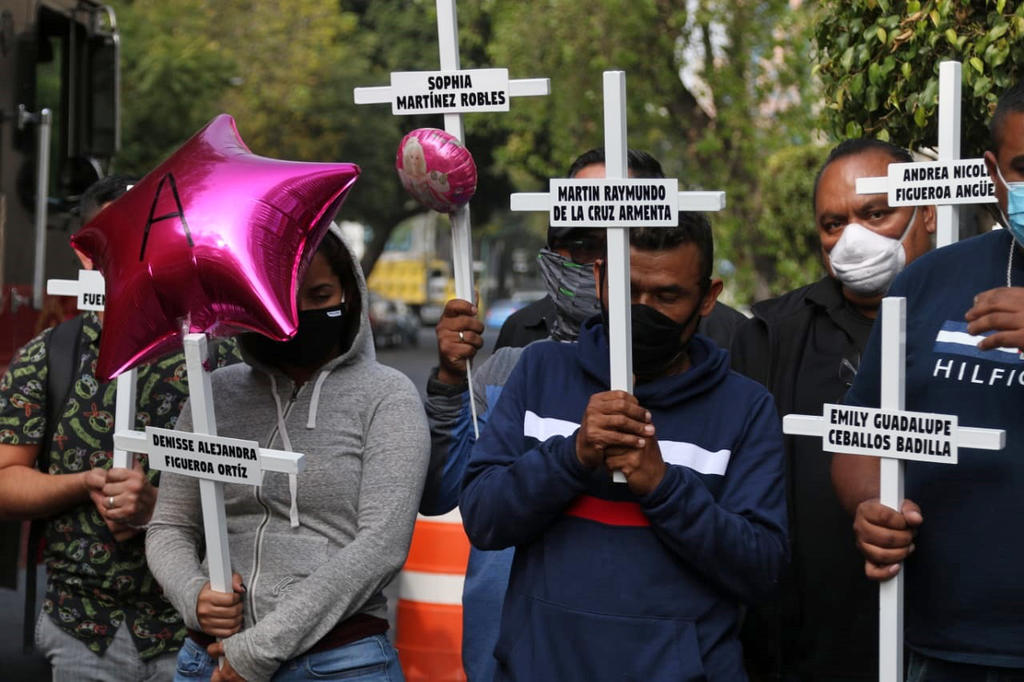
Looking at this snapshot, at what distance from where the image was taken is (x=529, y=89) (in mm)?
3537

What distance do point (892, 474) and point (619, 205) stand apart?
73cm

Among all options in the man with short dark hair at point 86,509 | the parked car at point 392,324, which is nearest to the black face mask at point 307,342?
the man with short dark hair at point 86,509

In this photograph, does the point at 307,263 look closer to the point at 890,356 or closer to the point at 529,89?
the point at 529,89

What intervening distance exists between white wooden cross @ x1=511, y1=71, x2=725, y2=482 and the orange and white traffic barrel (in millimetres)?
2023

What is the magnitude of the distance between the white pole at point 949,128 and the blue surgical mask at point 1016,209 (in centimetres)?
91

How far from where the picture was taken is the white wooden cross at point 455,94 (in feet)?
11.7

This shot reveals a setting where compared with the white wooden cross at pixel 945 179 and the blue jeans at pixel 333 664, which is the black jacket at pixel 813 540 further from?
the blue jeans at pixel 333 664

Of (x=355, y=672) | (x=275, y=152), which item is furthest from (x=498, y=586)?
(x=275, y=152)

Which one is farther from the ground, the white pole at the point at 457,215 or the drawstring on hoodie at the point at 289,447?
the white pole at the point at 457,215

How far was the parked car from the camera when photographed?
42000 millimetres

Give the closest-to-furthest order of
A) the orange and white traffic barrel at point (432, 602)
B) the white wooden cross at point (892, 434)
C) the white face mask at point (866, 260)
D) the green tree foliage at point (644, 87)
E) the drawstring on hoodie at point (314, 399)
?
the white wooden cross at point (892, 434)
the drawstring on hoodie at point (314, 399)
the white face mask at point (866, 260)
the orange and white traffic barrel at point (432, 602)
the green tree foliage at point (644, 87)

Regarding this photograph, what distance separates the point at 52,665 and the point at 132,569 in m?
0.36

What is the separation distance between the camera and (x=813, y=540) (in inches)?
145

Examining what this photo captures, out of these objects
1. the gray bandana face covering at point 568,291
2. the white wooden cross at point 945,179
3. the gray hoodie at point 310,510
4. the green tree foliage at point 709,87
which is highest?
the green tree foliage at point 709,87
